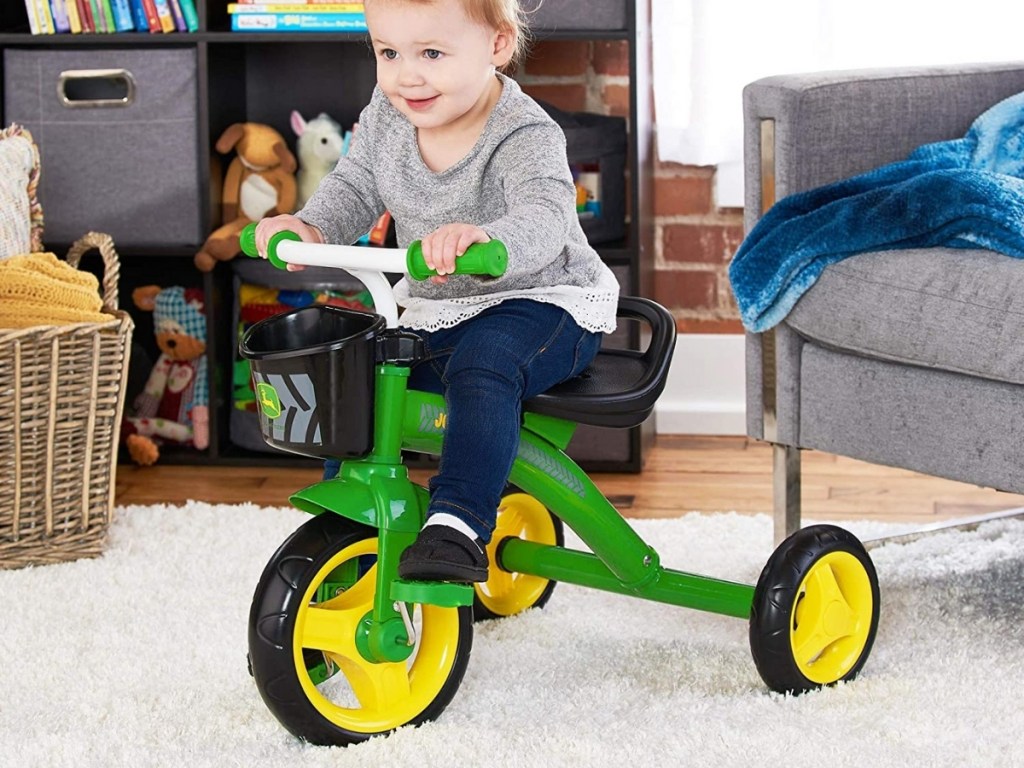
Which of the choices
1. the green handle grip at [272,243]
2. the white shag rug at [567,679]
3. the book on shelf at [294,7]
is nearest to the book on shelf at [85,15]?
the book on shelf at [294,7]

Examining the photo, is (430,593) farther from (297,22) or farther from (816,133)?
(297,22)

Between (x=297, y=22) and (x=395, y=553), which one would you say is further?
(x=297, y=22)

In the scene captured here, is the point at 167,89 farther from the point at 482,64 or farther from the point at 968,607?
the point at 968,607

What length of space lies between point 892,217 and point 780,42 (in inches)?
37.1

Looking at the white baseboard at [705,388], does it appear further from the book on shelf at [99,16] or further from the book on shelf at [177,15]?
the book on shelf at [99,16]

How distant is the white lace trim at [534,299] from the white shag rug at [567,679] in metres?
0.37

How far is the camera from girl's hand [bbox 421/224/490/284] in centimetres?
117

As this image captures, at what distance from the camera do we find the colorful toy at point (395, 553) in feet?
4.17

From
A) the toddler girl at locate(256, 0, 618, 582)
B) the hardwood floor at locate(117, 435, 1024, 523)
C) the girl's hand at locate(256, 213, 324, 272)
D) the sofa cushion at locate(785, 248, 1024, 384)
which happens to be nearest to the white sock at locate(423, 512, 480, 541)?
the toddler girl at locate(256, 0, 618, 582)

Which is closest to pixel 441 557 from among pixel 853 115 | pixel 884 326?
pixel 884 326

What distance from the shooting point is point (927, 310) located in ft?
5.20

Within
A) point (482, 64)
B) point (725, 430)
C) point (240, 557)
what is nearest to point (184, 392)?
point (240, 557)

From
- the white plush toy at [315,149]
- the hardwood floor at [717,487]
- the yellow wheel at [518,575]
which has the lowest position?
the hardwood floor at [717,487]

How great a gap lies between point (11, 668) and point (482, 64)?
0.82 meters
